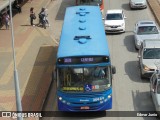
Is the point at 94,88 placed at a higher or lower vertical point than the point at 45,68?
higher

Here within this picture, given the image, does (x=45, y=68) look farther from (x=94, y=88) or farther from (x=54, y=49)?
(x=94, y=88)

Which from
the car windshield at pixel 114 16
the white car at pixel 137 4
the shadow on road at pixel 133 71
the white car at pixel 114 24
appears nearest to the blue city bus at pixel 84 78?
the shadow on road at pixel 133 71

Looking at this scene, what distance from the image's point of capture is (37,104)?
20078 millimetres

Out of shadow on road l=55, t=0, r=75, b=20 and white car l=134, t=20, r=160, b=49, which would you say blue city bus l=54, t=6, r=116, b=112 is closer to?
white car l=134, t=20, r=160, b=49

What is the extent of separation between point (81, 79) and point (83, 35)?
290 centimetres

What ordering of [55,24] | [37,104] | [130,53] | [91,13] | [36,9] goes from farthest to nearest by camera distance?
[36,9], [55,24], [130,53], [91,13], [37,104]

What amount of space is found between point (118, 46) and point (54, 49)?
452 centimetres

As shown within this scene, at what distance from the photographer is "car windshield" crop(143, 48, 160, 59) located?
915 inches

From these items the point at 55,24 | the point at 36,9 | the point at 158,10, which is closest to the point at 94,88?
the point at 55,24

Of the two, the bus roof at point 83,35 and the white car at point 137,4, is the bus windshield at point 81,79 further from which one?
the white car at point 137,4

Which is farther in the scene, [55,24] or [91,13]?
[55,24]

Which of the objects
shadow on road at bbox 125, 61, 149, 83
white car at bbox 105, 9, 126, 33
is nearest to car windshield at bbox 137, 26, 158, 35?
white car at bbox 105, 9, 126, 33

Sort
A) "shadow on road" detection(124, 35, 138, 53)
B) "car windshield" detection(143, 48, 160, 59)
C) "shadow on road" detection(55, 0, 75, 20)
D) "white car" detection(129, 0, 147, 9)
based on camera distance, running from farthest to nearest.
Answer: "white car" detection(129, 0, 147, 9) < "shadow on road" detection(55, 0, 75, 20) < "shadow on road" detection(124, 35, 138, 53) < "car windshield" detection(143, 48, 160, 59)

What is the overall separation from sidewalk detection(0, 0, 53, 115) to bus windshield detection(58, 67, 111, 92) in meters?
2.58
